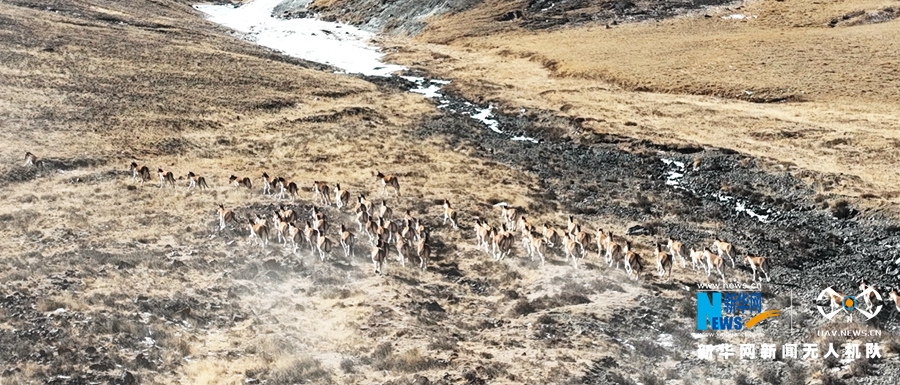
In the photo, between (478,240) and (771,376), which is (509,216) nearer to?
(478,240)

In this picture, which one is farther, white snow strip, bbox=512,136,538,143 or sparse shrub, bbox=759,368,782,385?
white snow strip, bbox=512,136,538,143

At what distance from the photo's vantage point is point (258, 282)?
20.5 meters

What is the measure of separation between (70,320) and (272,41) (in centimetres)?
7634

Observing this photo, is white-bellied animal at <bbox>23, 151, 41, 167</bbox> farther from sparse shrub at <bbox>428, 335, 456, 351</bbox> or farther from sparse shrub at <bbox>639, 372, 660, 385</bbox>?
sparse shrub at <bbox>639, 372, 660, 385</bbox>

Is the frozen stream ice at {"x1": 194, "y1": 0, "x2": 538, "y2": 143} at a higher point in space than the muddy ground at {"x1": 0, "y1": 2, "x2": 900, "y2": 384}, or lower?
higher

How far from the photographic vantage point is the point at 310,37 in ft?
306

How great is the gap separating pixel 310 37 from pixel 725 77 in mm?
55541

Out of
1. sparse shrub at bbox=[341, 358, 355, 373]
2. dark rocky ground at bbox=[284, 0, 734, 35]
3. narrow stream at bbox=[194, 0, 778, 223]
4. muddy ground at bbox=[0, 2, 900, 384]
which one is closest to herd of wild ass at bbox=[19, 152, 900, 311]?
muddy ground at bbox=[0, 2, 900, 384]

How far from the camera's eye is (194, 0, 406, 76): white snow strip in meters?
74.9

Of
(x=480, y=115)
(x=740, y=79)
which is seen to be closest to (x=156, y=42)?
(x=480, y=115)

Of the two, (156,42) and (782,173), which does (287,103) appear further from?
(782,173)

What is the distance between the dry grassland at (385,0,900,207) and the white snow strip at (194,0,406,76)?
4.72m

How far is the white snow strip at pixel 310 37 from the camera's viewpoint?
246 feet

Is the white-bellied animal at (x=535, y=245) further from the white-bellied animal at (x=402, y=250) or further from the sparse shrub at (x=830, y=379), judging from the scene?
the sparse shrub at (x=830, y=379)
